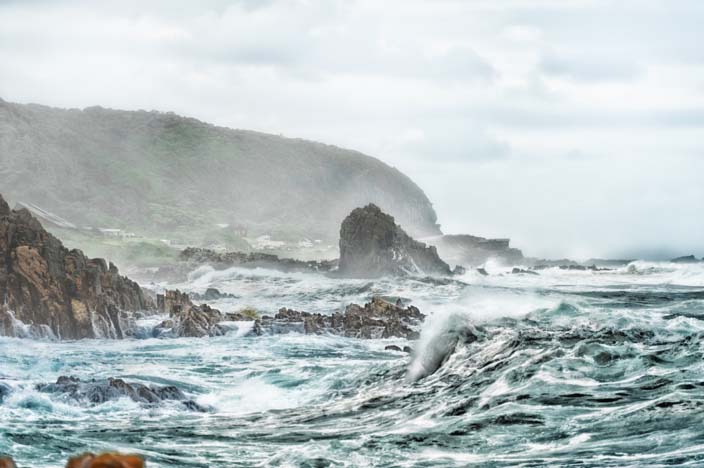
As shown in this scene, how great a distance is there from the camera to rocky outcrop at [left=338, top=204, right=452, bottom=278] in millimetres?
84500

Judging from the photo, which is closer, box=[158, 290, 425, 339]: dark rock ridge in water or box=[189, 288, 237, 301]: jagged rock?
box=[158, 290, 425, 339]: dark rock ridge in water

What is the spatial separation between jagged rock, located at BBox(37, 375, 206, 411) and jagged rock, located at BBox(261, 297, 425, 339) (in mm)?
17308

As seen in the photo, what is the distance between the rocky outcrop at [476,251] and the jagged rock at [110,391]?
112m

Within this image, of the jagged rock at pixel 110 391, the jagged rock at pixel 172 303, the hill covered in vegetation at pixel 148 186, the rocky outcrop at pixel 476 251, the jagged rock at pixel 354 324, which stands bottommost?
the jagged rock at pixel 110 391

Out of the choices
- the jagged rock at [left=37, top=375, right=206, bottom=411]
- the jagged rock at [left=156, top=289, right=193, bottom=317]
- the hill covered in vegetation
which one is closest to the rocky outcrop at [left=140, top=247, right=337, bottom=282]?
the jagged rock at [left=156, top=289, right=193, bottom=317]

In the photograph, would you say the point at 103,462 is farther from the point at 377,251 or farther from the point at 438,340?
the point at 377,251

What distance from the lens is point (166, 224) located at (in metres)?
153

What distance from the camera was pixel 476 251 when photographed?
5763 inches

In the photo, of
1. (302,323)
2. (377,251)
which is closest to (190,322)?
(302,323)

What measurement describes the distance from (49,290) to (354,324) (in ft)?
37.6

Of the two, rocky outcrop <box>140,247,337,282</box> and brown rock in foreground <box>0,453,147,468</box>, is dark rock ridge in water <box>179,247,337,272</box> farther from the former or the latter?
brown rock in foreground <box>0,453,147,468</box>

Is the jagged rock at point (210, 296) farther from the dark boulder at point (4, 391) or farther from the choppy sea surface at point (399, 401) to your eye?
the dark boulder at point (4, 391)

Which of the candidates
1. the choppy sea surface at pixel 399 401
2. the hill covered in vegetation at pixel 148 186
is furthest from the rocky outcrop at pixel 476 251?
the choppy sea surface at pixel 399 401

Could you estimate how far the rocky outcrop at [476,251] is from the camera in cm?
14100
